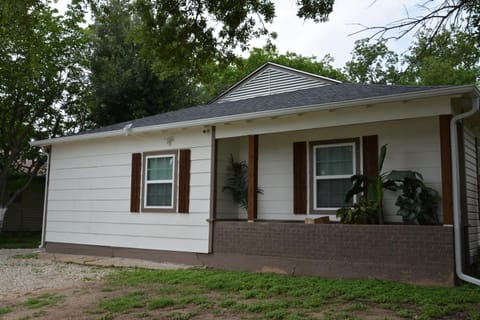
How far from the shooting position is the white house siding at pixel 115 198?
881 centimetres

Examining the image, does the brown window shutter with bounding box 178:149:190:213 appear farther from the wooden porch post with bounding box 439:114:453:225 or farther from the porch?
the wooden porch post with bounding box 439:114:453:225

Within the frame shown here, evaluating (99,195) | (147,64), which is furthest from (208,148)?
(147,64)

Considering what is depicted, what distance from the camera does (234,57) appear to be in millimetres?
7707

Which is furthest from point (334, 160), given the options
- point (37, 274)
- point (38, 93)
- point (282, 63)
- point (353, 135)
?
point (282, 63)

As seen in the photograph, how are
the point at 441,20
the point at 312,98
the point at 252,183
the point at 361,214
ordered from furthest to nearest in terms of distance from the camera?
the point at 312,98
the point at 252,183
the point at 361,214
the point at 441,20

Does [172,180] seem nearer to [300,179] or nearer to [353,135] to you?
[300,179]

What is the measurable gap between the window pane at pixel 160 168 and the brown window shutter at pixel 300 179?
8.37 feet

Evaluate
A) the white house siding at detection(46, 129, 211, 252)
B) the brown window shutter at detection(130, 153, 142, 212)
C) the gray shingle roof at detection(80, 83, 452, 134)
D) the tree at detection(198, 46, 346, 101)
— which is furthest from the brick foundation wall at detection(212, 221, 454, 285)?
the tree at detection(198, 46, 346, 101)

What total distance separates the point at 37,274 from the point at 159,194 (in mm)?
2690

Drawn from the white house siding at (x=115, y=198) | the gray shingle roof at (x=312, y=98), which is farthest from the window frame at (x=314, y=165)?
the white house siding at (x=115, y=198)

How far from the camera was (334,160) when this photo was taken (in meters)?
8.28

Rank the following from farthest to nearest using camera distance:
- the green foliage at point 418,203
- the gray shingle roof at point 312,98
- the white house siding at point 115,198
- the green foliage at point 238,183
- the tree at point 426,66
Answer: the green foliage at point 238,183, the white house siding at point 115,198, the gray shingle roof at point 312,98, the green foliage at point 418,203, the tree at point 426,66

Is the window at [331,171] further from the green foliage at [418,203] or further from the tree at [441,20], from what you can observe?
the tree at [441,20]

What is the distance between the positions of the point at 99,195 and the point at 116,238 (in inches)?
44.7
